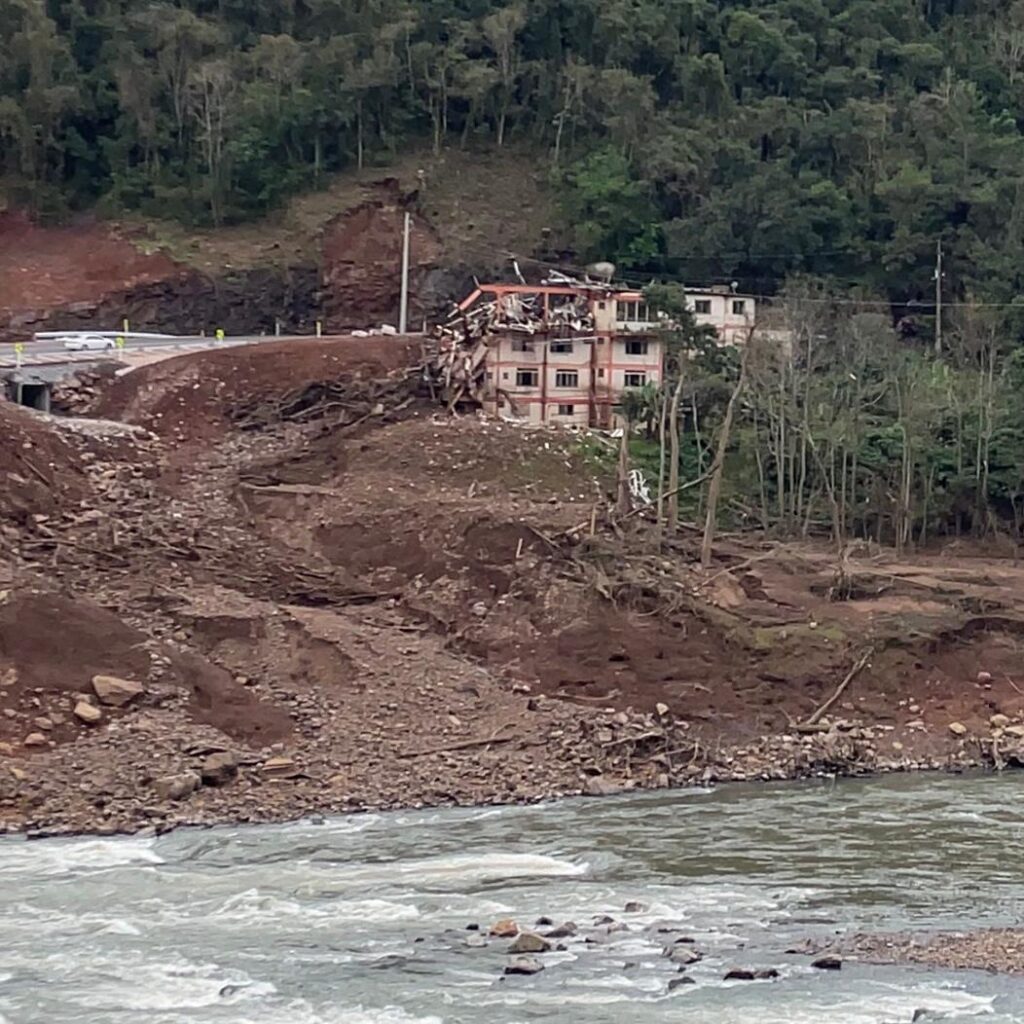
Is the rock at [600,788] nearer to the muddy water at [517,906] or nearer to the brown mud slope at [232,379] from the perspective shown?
the muddy water at [517,906]

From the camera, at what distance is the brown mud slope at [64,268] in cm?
5653

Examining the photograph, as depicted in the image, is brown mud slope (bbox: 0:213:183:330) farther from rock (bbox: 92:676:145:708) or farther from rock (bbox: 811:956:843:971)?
rock (bbox: 811:956:843:971)

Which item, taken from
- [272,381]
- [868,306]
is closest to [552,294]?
[272,381]

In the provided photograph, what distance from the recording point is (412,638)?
3108cm

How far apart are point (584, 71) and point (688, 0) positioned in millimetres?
6065

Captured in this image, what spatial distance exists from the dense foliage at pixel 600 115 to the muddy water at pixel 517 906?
1294 inches

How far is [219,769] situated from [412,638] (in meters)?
6.69

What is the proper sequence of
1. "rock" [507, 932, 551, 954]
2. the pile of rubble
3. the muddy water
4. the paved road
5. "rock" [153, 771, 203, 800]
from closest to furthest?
the muddy water, "rock" [507, 932, 551, 954], "rock" [153, 771, 203, 800], the paved road, the pile of rubble

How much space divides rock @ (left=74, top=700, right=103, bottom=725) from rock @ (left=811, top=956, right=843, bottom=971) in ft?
43.3

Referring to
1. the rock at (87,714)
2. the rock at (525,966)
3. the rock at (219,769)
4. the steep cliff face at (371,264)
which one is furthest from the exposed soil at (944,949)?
the steep cliff face at (371,264)

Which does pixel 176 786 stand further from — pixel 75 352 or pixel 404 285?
pixel 404 285

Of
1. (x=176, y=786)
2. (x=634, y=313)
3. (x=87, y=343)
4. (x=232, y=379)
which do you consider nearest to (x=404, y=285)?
(x=634, y=313)

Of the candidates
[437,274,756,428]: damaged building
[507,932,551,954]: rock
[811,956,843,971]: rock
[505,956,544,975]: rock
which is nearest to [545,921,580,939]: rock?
[507,932,551,954]: rock

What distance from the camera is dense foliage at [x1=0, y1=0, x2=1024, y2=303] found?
5659cm
